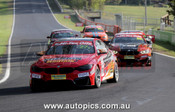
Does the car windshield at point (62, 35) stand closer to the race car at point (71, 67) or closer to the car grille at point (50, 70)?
the race car at point (71, 67)

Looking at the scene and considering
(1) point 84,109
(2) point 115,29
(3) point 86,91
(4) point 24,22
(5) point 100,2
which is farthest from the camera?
(5) point 100,2

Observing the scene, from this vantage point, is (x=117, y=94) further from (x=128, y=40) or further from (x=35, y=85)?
(x=128, y=40)

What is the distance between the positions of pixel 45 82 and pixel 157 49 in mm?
19288

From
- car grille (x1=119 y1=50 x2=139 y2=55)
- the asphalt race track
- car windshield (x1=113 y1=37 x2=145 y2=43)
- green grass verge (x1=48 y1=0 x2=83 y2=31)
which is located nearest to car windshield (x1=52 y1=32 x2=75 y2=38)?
car windshield (x1=113 y1=37 x2=145 y2=43)

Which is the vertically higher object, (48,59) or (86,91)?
(48,59)

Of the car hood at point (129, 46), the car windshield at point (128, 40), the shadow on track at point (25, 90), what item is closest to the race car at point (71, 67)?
the shadow on track at point (25, 90)

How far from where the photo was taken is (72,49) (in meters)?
12.0

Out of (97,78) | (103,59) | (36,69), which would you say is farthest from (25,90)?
(103,59)

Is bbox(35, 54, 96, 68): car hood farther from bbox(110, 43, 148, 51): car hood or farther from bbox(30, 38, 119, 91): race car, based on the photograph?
bbox(110, 43, 148, 51): car hood

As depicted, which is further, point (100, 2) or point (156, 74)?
point (100, 2)

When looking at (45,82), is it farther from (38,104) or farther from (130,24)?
(130,24)

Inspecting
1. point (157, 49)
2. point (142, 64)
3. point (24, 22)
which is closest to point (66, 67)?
point (142, 64)

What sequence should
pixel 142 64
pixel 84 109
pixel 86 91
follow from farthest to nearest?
pixel 142 64 → pixel 86 91 → pixel 84 109

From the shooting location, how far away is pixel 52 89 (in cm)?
1144
